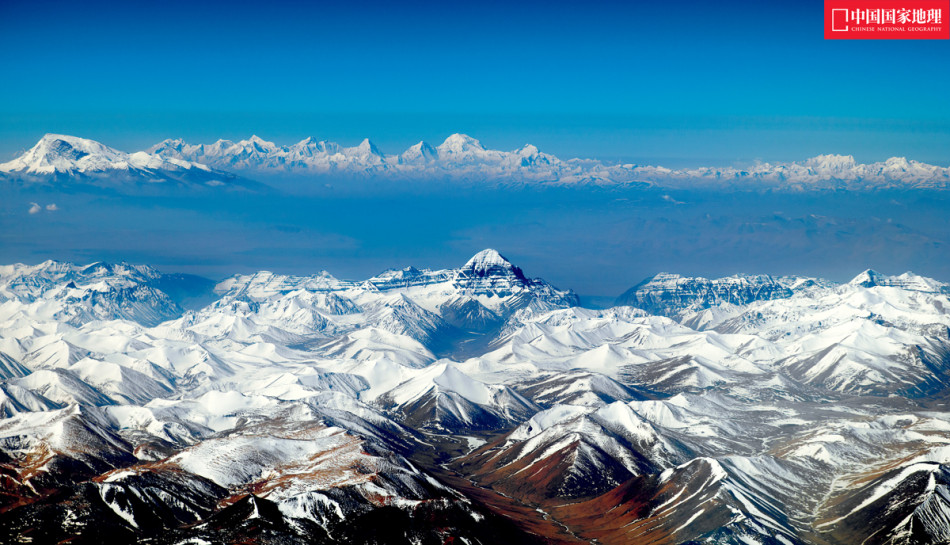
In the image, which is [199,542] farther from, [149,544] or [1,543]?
[1,543]

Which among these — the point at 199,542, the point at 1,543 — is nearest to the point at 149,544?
the point at 199,542
